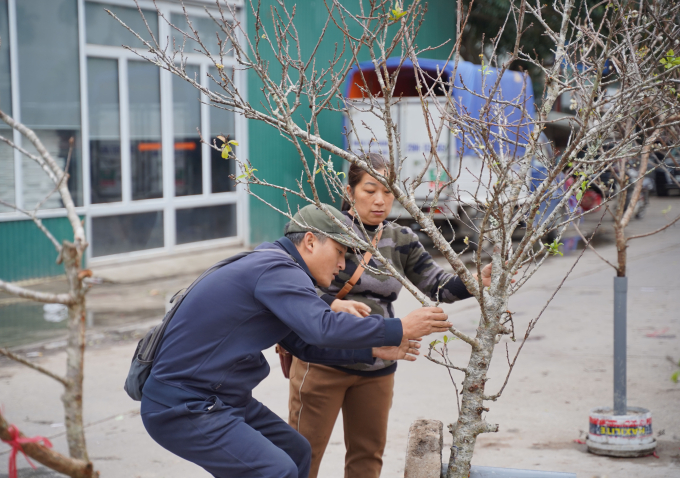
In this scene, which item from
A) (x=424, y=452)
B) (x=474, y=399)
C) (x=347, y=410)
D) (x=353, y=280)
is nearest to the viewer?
(x=474, y=399)

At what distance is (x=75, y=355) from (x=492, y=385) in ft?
16.4

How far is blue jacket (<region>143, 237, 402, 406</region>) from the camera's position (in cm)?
244

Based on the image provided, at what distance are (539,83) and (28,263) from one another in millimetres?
13876

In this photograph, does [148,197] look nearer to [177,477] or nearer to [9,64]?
[9,64]

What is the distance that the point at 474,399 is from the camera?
2.80 meters

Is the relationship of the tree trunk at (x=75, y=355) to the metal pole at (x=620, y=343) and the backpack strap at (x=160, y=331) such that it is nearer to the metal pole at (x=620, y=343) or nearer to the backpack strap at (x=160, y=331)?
the backpack strap at (x=160, y=331)

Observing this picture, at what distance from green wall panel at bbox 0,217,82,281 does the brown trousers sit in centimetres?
639

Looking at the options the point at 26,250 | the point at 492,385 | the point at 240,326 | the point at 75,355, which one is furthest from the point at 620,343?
the point at 26,250

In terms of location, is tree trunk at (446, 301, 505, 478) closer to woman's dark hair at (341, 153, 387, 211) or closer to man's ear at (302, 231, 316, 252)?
man's ear at (302, 231, 316, 252)

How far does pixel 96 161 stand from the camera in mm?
10281

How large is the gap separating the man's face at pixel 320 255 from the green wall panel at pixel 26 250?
686cm

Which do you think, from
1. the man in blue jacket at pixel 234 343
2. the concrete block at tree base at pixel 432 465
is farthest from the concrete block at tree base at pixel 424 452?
the man in blue jacket at pixel 234 343

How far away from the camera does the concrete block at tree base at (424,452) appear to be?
2.87 m

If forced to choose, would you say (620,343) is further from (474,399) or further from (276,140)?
(276,140)
